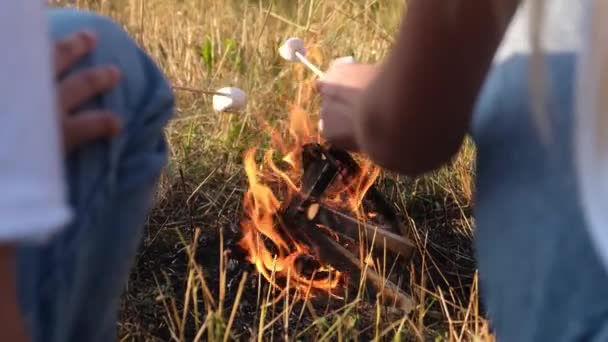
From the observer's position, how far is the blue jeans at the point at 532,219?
89 centimetres

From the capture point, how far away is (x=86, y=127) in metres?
0.88

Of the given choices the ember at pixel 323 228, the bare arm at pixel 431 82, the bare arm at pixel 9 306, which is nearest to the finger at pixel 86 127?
the bare arm at pixel 9 306

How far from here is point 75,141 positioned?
88cm

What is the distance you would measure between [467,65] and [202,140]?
1.52 m

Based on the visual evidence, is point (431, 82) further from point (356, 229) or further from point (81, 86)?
point (356, 229)

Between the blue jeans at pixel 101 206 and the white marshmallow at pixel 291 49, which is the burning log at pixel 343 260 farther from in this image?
the blue jeans at pixel 101 206

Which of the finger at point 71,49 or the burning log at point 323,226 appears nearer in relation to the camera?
the finger at point 71,49

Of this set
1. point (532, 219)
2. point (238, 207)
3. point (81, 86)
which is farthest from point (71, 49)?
point (238, 207)

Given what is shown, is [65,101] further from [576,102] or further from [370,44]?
[370,44]

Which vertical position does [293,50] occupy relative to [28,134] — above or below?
below

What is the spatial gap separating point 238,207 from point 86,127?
1300 mm

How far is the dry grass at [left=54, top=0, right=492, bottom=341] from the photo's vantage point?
1688 mm

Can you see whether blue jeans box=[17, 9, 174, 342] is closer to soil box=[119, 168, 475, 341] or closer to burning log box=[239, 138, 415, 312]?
soil box=[119, 168, 475, 341]

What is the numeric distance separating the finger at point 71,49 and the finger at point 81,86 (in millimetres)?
14
